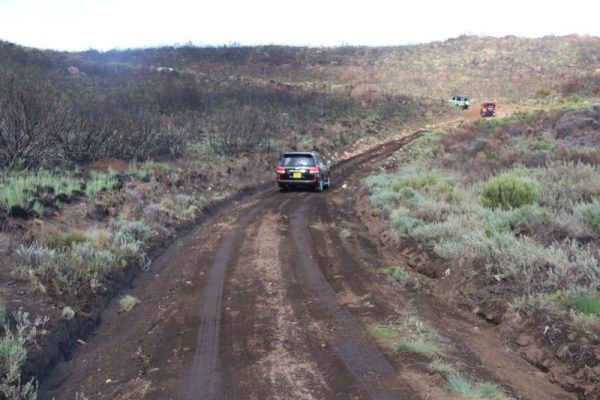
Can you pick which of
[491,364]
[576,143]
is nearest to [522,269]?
[491,364]

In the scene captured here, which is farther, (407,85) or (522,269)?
(407,85)

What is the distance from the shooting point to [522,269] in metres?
8.63

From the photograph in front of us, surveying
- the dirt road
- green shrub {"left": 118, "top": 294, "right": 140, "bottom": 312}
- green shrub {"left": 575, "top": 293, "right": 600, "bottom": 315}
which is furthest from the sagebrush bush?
green shrub {"left": 118, "top": 294, "right": 140, "bottom": 312}

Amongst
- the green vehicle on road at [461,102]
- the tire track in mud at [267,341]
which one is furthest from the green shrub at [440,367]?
the green vehicle on road at [461,102]

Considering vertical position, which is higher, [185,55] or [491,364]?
[185,55]

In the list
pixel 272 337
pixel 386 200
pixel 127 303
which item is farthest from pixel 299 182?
pixel 272 337

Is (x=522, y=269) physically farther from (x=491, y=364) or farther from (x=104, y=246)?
(x=104, y=246)

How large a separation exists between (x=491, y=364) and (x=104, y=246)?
7657mm

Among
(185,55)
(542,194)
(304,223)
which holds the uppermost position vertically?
(185,55)

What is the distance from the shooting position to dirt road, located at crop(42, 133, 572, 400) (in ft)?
18.8

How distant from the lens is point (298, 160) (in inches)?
866

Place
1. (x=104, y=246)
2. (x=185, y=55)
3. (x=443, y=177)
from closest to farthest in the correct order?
(x=104, y=246)
(x=443, y=177)
(x=185, y=55)

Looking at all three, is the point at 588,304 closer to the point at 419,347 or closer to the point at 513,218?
the point at 419,347

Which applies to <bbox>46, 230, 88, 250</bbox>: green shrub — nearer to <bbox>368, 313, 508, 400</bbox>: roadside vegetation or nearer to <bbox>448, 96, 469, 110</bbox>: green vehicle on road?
<bbox>368, 313, 508, 400</bbox>: roadside vegetation
